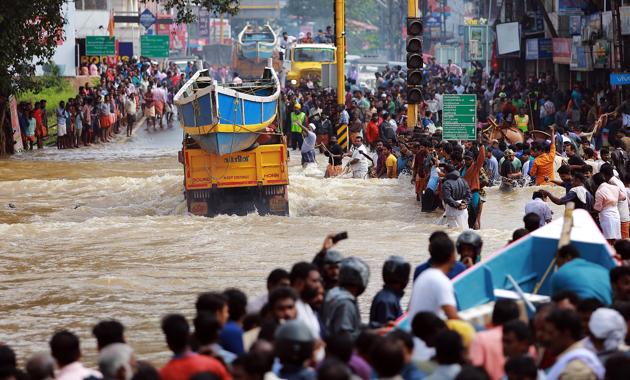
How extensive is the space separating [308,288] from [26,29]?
23977mm

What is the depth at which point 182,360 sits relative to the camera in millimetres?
7012

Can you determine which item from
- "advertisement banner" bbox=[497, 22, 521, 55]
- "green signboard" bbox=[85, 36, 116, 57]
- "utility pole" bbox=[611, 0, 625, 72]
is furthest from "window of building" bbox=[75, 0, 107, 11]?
"utility pole" bbox=[611, 0, 625, 72]

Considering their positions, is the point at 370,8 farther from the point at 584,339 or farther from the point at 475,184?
the point at 584,339

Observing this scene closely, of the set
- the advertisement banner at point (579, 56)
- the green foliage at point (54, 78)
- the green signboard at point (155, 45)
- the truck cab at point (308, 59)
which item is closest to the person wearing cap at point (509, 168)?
the advertisement banner at point (579, 56)

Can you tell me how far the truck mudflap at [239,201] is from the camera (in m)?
21.7

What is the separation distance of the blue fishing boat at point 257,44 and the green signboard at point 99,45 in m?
13.4

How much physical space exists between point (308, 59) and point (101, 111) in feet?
52.3

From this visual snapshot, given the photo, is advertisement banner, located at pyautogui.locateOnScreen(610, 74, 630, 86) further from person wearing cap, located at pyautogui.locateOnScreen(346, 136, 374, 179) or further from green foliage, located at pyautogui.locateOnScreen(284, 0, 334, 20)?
green foliage, located at pyautogui.locateOnScreen(284, 0, 334, 20)

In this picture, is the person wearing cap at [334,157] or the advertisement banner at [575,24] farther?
the advertisement banner at [575,24]

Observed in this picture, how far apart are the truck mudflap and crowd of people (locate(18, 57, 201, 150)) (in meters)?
13.6

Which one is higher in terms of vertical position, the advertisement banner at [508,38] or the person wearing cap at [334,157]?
the advertisement banner at [508,38]

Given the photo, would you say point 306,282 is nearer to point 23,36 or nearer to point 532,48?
point 23,36

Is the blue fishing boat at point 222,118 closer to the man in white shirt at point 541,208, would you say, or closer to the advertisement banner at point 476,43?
the man in white shirt at point 541,208

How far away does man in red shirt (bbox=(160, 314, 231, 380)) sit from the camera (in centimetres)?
691
